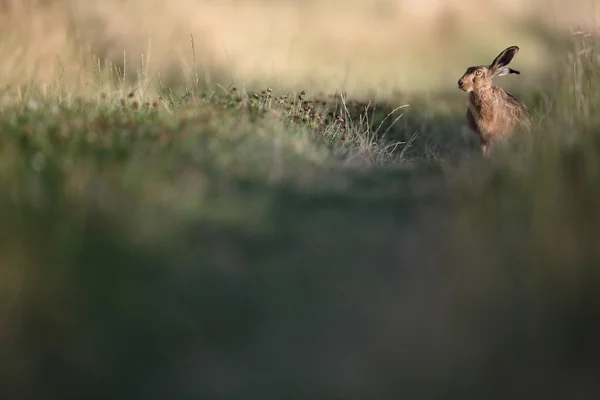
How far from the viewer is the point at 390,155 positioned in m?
8.68

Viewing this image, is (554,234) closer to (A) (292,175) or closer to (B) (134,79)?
(A) (292,175)

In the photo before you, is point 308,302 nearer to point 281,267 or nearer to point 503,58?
point 281,267

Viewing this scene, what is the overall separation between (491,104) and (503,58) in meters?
0.51

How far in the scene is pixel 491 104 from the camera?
821 centimetres

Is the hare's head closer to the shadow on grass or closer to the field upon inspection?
the field

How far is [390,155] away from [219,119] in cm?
277

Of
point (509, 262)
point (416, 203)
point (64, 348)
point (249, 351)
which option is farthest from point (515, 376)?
point (64, 348)

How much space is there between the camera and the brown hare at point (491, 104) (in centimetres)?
814

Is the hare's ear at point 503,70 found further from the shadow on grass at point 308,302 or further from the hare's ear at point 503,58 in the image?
the shadow on grass at point 308,302

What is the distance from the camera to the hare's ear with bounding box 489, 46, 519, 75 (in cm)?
809

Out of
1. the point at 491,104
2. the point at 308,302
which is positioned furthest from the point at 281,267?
the point at 491,104

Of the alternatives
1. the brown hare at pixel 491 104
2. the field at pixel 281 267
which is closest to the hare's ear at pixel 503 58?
the brown hare at pixel 491 104

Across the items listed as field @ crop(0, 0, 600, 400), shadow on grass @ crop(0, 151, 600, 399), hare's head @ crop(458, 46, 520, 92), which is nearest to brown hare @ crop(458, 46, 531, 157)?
hare's head @ crop(458, 46, 520, 92)

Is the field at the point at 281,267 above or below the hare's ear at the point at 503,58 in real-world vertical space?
below
